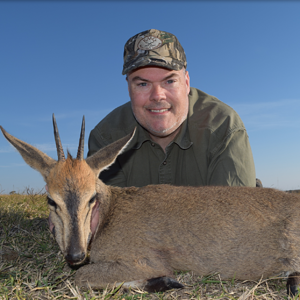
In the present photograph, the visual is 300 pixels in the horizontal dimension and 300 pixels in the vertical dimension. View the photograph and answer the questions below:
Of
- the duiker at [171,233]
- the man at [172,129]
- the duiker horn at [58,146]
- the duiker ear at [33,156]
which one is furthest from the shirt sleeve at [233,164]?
the duiker ear at [33,156]

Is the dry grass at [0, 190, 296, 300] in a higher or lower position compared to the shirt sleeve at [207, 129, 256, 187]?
lower

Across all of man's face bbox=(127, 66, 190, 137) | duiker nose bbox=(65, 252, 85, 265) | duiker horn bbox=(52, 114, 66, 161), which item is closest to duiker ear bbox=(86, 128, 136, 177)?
duiker horn bbox=(52, 114, 66, 161)

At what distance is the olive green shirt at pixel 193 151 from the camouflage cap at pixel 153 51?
3.98 feet

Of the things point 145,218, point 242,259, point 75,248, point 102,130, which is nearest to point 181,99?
point 102,130

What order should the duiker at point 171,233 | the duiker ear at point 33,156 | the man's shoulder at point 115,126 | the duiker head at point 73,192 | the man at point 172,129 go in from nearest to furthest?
the duiker head at point 73,192
the duiker at point 171,233
the duiker ear at point 33,156
the man at point 172,129
the man's shoulder at point 115,126

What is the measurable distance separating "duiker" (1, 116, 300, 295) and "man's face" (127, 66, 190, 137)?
2.41 meters

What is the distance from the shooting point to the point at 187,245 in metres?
4.43

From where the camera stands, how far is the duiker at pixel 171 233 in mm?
4293

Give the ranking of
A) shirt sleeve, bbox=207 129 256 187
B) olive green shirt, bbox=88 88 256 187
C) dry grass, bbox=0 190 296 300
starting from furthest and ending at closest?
olive green shirt, bbox=88 88 256 187
shirt sleeve, bbox=207 129 256 187
dry grass, bbox=0 190 296 300

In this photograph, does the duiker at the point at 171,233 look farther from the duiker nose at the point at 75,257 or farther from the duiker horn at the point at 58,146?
the duiker nose at the point at 75,257

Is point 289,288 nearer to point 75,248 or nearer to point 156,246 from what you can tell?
point 156,246

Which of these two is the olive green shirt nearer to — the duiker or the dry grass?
the duiker

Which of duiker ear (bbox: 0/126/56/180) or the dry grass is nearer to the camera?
the dry grass

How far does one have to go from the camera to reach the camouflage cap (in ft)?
21.8
